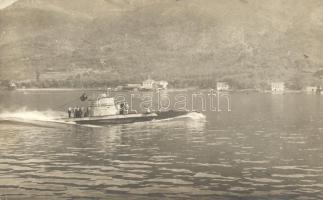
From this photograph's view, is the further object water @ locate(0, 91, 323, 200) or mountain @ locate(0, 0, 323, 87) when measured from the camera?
mountain @ locate(0, 0, 323, 87)

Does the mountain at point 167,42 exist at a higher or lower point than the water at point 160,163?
higher

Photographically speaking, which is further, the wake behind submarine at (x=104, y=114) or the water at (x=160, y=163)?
the wake behind submarine at (x=104, y=114)

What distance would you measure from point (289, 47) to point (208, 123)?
1145 cm

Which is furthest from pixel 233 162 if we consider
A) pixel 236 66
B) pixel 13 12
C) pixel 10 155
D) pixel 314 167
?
pixel 236 66

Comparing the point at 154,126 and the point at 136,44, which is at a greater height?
the point at 136,44

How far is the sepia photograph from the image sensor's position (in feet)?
71.3

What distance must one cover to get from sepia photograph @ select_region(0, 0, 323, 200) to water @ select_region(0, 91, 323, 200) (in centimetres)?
8

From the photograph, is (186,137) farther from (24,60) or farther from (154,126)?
(24,60)

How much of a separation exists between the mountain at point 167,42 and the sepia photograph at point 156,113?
→ 17 centimetres

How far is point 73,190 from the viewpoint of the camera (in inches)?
797

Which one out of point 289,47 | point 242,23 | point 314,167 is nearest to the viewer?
point 314,167

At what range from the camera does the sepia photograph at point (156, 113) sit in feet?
71.3

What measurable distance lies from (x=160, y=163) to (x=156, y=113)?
2755cm

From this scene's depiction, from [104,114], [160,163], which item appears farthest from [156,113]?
[160,163]
